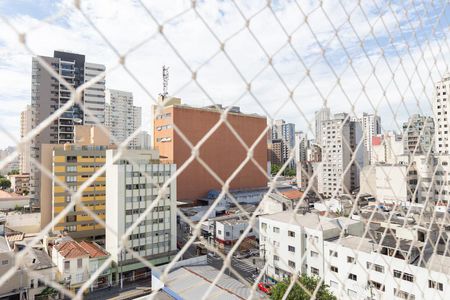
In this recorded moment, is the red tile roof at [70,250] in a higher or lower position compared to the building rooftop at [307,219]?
lower

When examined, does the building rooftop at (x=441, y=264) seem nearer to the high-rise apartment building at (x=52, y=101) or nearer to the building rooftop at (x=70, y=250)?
the building rooftop at (x=70, y=250)

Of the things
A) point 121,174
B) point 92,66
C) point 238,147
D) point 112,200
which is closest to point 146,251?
point 112,200

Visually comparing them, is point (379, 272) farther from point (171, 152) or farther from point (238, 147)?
point (238, 147)

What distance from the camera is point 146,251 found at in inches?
189

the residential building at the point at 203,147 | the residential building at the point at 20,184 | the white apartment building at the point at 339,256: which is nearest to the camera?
the white apartment building at the point at 339,256

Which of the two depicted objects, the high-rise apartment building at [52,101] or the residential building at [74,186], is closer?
the residential building at [74,186]

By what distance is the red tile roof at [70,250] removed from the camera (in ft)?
14.5

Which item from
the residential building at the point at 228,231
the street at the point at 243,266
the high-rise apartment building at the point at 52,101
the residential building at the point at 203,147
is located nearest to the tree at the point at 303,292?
the street at the point at 243,266

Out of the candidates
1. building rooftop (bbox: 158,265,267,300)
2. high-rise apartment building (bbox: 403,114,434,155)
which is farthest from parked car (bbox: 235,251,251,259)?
high-rise apartment building (bbox: 403,114,434,155)

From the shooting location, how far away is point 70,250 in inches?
178

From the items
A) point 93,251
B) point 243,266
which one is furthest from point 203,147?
point 93,251

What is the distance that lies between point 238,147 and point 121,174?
6.57m

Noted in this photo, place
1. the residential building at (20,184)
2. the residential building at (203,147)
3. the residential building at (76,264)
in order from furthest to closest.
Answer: the residential building at (20,184)
the residential building at (203,147)
the residential building at (76,264)

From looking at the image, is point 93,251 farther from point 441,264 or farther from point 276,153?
point 276,153
